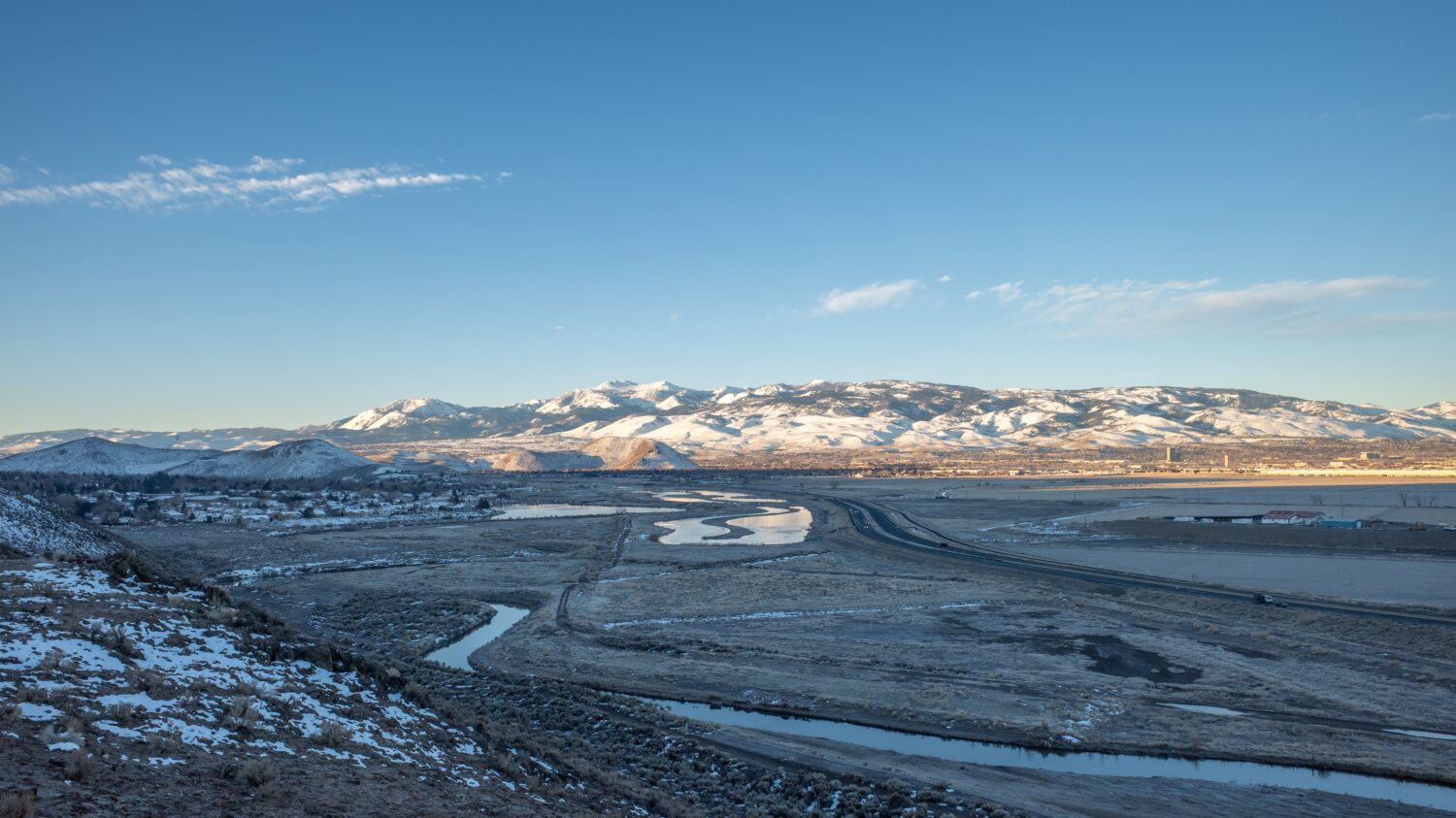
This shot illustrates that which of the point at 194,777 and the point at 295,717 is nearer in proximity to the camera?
the point at 194,777

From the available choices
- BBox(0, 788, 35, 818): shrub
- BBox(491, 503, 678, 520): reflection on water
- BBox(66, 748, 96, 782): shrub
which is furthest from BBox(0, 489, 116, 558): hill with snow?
BBox(491, 503, 678, 520): reflection on water

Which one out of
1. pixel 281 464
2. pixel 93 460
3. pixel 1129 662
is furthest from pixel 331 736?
pixel 93 460

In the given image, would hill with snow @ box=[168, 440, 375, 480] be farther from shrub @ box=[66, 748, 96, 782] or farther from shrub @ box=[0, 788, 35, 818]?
shrub @ box=[0, 788, 35, 818]

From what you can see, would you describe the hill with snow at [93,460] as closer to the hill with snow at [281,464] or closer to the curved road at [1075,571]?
the hill with snow at [281,464]

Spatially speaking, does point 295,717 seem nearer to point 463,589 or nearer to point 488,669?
point 488,669

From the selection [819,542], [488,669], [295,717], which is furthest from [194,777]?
[819,542]
